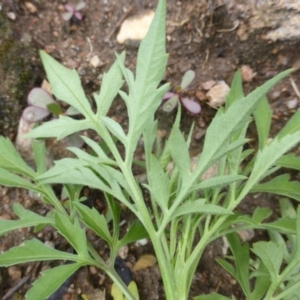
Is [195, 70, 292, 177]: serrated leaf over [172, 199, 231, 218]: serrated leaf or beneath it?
over

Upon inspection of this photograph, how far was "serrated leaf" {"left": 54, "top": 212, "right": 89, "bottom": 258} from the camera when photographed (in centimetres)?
92

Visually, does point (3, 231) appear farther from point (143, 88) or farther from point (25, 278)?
point (143, 88)

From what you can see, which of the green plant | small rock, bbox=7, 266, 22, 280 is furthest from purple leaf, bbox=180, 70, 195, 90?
small rock, bbox=7, 266, 22, 280

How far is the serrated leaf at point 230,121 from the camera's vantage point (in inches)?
29.8

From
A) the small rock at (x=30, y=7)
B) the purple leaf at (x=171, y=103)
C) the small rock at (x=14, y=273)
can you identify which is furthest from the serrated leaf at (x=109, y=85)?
the small rock at (x=30, y=7)

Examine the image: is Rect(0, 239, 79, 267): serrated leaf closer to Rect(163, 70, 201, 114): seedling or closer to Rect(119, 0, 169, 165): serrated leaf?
Rect(119, 0, 169, 165): serrated leaf

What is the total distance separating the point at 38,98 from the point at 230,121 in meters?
0.80

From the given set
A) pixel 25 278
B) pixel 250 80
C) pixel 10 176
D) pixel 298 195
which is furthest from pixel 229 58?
pixel 25 278

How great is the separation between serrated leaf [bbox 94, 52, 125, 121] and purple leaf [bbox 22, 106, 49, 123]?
1.49ft

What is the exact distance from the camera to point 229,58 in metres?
1.44

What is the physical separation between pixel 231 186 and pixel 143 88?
0.33 m

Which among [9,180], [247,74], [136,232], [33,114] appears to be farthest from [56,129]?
[247,74]

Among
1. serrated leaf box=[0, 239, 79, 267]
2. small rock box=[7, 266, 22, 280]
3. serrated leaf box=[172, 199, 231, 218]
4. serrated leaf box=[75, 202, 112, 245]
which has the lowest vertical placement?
small rock box=[7, 266, 22, 280]

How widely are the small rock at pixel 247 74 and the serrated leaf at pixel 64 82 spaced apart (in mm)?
673
